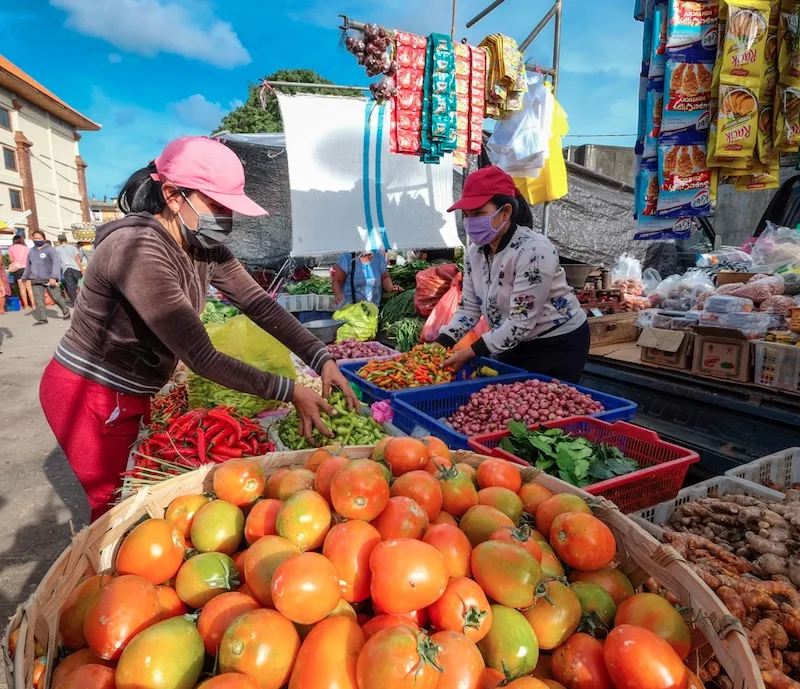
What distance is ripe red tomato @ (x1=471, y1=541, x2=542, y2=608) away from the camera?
3.40 ft

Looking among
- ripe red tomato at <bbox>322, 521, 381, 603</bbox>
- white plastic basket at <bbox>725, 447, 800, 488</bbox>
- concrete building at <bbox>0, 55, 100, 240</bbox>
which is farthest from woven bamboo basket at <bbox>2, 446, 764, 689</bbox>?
concrete building at <bbox>0, 55, 100, 240</bbox>

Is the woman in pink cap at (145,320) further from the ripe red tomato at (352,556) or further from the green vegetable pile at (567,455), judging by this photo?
the ripe red tomato at (352,556)

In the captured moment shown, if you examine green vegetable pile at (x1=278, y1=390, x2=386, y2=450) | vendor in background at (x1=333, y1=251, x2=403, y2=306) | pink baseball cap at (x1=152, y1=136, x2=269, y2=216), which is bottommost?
green vegetable pile at (x1=278, y1=390, x2=386, y2=450)

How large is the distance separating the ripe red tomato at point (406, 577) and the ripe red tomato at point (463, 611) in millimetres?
28

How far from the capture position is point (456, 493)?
1416 mm

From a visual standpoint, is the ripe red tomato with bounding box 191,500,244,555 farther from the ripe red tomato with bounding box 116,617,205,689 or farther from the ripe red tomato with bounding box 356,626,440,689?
the ripe red tomato with bounding box 356,626,440,689

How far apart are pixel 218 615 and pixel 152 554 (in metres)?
0.26

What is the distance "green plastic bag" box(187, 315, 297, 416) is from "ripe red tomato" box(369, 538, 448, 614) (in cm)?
220

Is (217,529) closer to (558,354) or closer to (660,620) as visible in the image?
(660,620)

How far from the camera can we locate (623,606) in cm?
111

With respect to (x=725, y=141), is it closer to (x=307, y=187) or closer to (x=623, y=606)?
(x=623, y=606)

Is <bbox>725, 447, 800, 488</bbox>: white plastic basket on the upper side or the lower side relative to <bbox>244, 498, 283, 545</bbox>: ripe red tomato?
lower

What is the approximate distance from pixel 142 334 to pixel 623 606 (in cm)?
208

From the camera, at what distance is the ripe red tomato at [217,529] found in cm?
129
